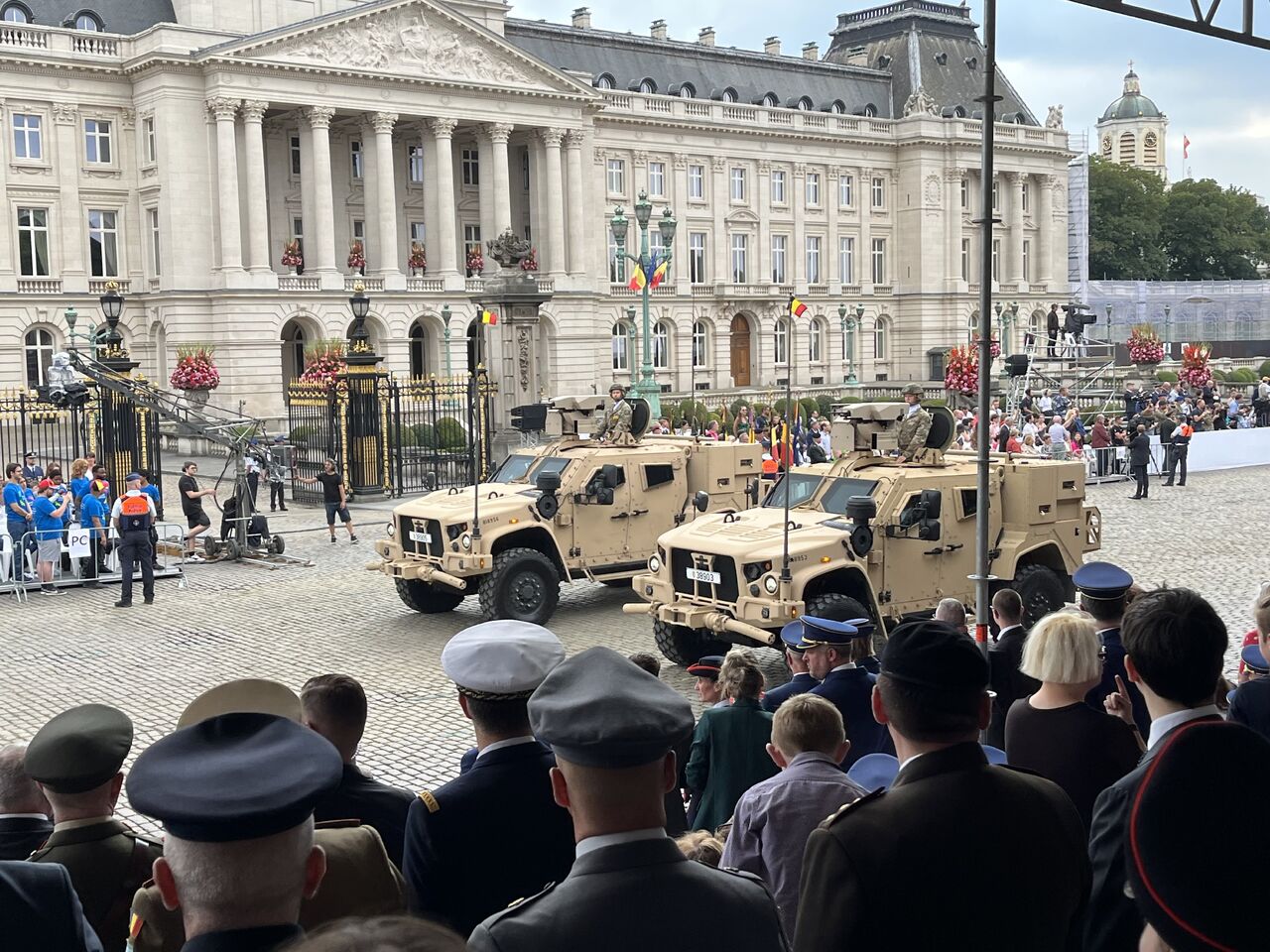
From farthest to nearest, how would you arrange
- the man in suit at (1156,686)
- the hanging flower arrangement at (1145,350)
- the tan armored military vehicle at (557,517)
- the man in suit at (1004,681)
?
1. the hanging flower arrangement at (1145,350)
2. the tan armored military vehicle at (557,517)
3. the man in suit at (1004,681)
4. the man in suit at (1156,686)

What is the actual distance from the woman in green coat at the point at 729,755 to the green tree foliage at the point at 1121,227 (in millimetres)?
102656

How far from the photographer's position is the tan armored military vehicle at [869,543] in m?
13.8

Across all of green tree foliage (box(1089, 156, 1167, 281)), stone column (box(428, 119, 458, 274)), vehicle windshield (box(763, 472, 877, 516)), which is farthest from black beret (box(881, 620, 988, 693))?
green tree foliage (box(1089, 156, 1167, 281))

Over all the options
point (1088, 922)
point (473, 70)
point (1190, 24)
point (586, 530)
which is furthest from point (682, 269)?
point (1088, 922)

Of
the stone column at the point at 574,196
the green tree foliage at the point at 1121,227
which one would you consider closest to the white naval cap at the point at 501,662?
the stone column at the point at 574,196

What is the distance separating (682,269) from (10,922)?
71780 mm

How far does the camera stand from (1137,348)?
174 feet

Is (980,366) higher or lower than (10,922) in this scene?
higher

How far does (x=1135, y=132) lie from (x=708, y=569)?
16048 centimetres

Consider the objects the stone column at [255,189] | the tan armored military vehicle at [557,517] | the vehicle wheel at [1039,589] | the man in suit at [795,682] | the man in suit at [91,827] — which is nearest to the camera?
the man in suit at [91,827]

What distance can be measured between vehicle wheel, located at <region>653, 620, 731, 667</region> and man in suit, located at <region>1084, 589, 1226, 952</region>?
10.3m

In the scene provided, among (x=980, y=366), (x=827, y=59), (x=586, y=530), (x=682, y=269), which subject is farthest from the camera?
(x=827, y=59)

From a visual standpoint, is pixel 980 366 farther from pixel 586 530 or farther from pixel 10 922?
pixel 586 530

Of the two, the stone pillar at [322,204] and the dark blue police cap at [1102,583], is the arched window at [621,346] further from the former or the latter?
the dark blue police cap at [1102,583]
